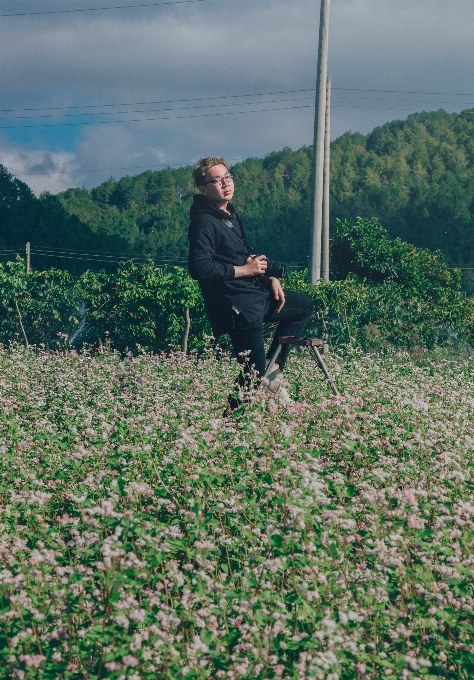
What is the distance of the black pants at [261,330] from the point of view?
6609 millimetres

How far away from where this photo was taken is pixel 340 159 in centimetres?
9244

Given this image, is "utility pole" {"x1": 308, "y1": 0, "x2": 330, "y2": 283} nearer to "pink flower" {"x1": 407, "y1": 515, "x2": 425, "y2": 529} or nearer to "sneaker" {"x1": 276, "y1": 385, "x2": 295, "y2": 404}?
"sneaker" {"x1": 276, "y1": 385, "x2": 295, "y2": 404}

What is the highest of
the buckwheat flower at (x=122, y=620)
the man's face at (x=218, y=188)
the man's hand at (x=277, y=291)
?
the man's face at (x=218, y=188)

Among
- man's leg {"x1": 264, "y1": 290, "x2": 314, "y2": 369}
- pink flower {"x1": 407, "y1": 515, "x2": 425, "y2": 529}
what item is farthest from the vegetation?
pink flower {"x1": 407, "y1": 515, "x2": 425, "y2": 529}

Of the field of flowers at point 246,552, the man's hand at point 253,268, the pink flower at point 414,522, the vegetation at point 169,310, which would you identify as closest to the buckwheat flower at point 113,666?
the field of flowers at point 246,552

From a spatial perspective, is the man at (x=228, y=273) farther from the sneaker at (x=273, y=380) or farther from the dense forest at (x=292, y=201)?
the dense forest at (x=292, y=201)

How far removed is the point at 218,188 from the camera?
21.6 feet

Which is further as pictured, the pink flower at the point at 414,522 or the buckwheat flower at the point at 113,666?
the pink flower at the point at 414,522

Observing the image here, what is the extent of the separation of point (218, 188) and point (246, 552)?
3340 mm

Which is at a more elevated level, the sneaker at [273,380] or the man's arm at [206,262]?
the man's arm at [206,262]

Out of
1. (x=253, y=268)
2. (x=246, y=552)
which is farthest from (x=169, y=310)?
(x=246, y=552)

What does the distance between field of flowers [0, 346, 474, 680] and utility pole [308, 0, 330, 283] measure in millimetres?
10831

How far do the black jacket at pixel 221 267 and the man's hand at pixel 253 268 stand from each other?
0.07 m

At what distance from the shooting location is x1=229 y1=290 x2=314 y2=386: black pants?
21.7 ft
